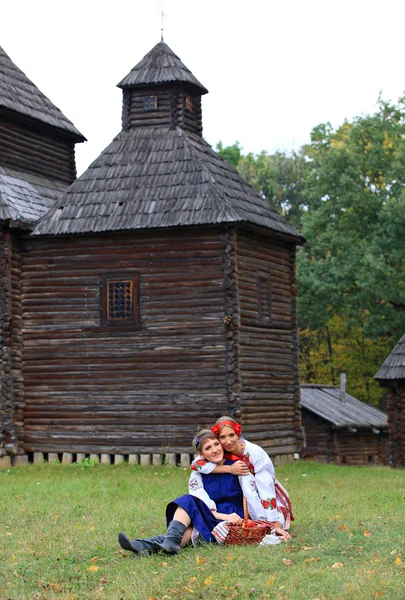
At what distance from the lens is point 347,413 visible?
32.2 metres

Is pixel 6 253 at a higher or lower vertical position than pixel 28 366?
higher

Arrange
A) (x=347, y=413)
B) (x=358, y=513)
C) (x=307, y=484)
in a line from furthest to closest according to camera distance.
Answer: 1. (x=347, y=413)
2. (x=307, y=484)
3. (x=358, y=513)

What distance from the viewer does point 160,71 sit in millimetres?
23781

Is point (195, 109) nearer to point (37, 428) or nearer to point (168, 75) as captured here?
point (168, 75)

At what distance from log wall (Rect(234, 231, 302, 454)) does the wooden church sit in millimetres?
45

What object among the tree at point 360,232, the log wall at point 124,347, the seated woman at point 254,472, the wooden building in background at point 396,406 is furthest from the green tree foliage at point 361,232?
the seated woman at point 254,472

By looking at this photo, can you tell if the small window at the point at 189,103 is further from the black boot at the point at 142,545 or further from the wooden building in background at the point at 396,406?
the black boot at the point at 142,545

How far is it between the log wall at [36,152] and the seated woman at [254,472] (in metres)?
15.2

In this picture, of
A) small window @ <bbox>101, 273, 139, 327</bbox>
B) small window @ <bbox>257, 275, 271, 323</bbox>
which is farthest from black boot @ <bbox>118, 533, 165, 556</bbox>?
small window @ <bbox>257, 275, 271, 323</bbox>

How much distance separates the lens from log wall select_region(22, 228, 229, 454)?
812 inches

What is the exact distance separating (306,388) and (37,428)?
1419 centimetres

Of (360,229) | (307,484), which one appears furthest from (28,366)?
(360,229)

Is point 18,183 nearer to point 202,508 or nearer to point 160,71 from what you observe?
point 160,71

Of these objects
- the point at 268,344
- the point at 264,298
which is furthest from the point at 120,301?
the point at 268,344
